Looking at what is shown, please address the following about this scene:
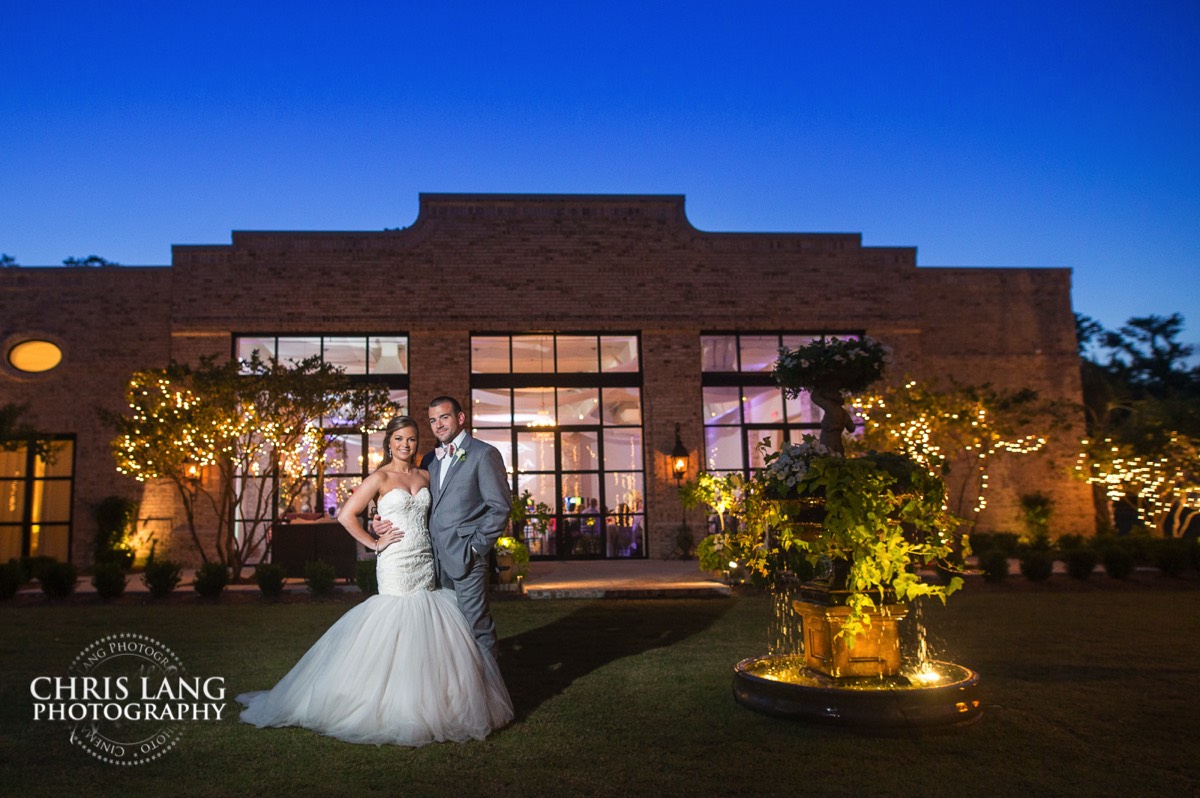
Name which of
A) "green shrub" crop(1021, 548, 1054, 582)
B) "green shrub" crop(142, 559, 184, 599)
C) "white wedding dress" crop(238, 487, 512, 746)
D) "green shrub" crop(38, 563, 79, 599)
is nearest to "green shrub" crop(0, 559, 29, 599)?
"green shrub" crop(38, 563, 79, 599)

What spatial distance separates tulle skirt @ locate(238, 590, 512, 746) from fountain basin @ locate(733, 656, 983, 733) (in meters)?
1.60

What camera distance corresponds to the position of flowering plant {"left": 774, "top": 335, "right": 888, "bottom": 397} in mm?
6340

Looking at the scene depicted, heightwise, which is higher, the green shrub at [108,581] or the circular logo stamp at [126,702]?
the green shrub at [108,581]

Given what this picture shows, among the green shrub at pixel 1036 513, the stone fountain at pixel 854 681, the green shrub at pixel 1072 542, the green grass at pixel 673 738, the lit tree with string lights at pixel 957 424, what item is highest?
the lit tree with string lights at pixel 957 424

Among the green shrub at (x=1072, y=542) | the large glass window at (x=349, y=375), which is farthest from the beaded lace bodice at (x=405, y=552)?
the green shrub at (x=1072, y=542)

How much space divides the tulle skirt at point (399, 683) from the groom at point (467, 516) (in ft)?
0.56

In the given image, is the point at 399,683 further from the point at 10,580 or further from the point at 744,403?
the point at 744,403

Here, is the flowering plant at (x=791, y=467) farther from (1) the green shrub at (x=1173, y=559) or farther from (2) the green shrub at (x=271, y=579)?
(1) the green shrub at (x=1173, y=559)

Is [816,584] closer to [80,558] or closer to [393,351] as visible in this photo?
[393,351]

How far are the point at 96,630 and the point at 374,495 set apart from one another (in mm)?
5791

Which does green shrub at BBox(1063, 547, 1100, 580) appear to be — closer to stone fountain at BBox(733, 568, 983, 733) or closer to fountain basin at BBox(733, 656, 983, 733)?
stone fountain at BBox(733, 568, 983, 733)

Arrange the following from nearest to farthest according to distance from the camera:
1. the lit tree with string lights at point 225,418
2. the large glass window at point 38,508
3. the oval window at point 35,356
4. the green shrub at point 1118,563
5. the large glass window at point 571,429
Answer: the green shrub at point 1118,563, the lit tree with string lights at point 225,418, the large glass window at point 38,508, the oval window at point 35,356, the large glass window at point 571,429

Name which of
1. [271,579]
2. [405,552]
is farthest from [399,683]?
[271,579]

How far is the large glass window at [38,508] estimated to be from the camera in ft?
61.9
